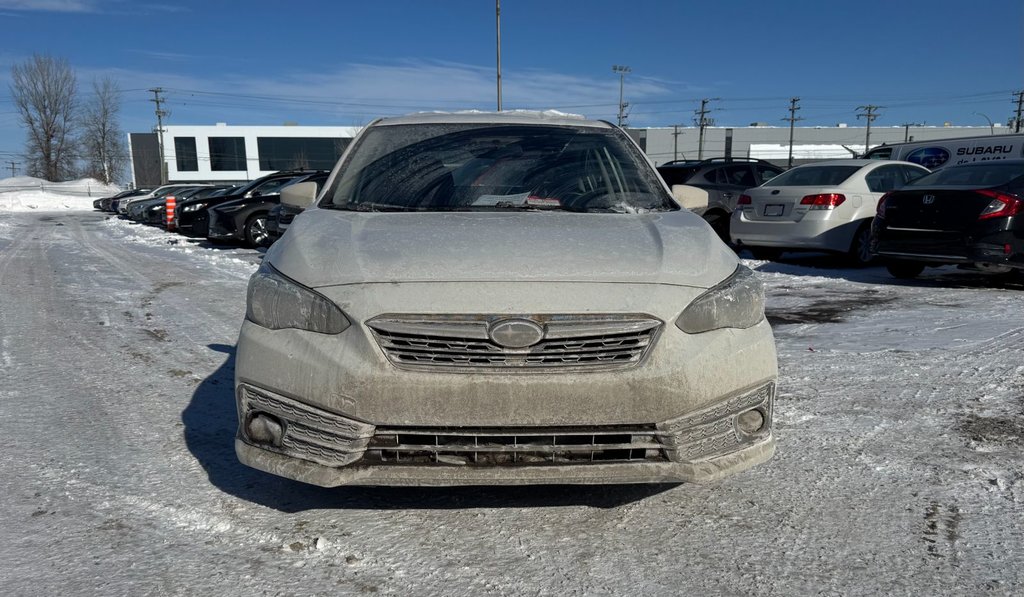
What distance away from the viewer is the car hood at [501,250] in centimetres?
244

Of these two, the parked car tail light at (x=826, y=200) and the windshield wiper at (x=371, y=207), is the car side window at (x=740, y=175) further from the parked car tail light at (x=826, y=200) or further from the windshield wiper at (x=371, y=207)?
the windshield wiper at (x=371, y=207)

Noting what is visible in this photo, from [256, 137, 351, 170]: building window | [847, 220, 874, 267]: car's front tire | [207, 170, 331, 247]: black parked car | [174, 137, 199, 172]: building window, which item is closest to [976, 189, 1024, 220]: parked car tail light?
[847, 220, 874, 267]: car's front tire

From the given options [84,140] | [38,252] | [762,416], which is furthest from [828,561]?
[84,140]

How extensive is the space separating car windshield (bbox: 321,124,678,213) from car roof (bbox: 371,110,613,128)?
0.20 feet

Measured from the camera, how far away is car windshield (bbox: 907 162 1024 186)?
743 cm

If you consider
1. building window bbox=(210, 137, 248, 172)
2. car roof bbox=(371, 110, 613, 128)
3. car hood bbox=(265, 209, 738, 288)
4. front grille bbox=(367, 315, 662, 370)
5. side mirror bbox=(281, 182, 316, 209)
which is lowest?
front grille bbox=(367, 315, 662, 370)

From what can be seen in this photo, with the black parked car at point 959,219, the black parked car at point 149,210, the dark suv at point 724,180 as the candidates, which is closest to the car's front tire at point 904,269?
the black parked car at point 959,219

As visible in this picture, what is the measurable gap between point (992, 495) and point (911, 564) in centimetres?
72

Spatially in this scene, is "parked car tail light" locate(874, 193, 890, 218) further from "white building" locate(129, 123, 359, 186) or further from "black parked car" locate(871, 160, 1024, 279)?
"white building" locate(129, 123, 359, 186)

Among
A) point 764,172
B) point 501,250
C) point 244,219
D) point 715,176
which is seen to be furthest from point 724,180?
point 501,250

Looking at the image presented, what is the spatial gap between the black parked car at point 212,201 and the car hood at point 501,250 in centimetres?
1222

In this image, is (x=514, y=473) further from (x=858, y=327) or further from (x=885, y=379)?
(x=858, y=327)

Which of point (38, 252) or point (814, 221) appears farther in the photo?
point (38, 252)

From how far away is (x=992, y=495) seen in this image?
2.73 metres
